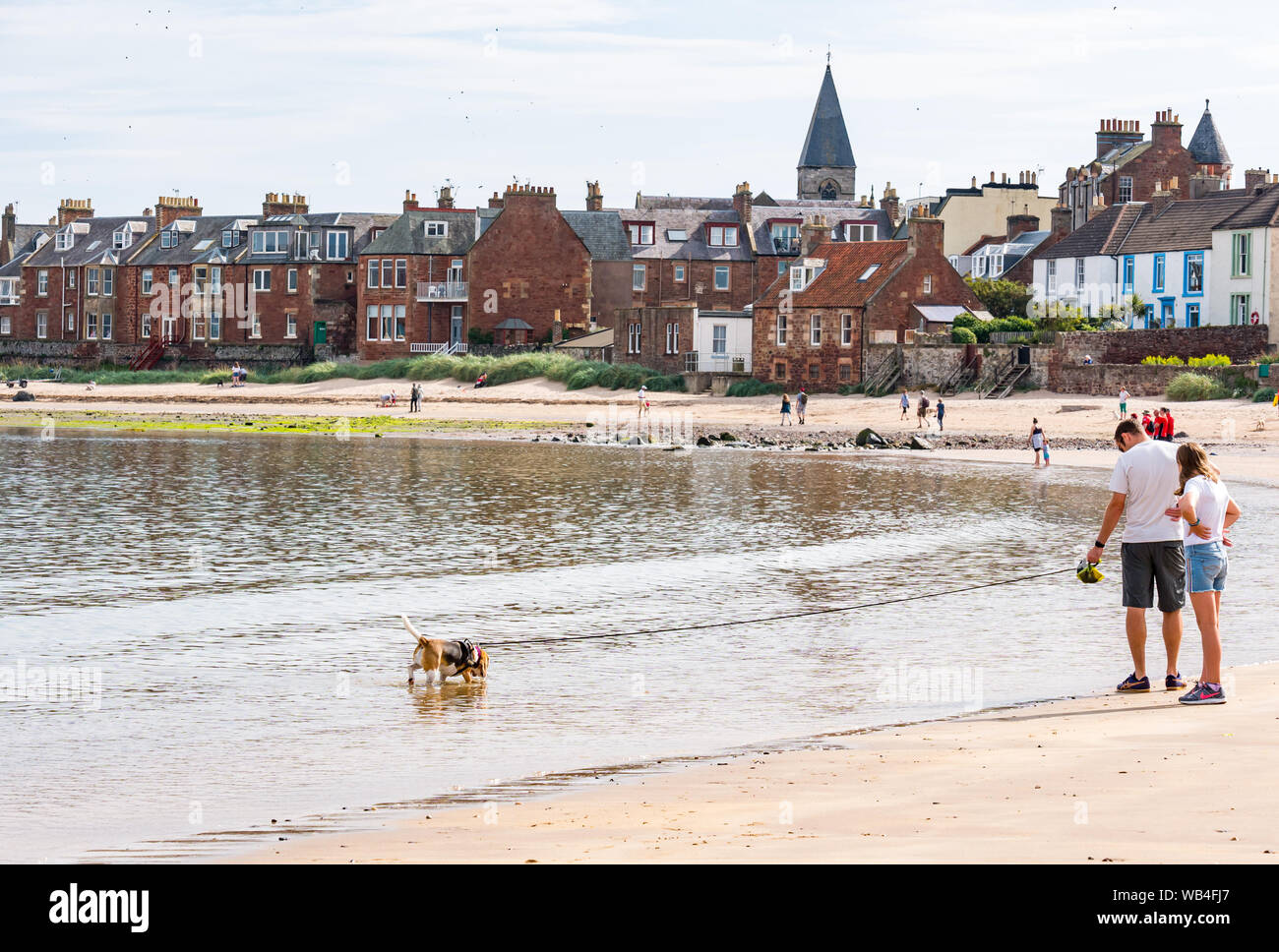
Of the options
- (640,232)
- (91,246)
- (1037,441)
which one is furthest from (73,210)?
(1037,441)

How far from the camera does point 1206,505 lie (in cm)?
1102

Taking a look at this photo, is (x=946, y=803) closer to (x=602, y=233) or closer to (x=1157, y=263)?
(x=1157, y=263)

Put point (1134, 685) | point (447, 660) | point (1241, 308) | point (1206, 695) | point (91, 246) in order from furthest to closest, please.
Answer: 1. point (91, 246)
2. point (1241, 308)
3. point (447, 660)
4. point (1134, 685)
5. point (1206, 695)

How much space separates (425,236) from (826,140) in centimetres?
4343

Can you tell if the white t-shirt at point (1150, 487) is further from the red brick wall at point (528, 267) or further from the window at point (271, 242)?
the window at point (271, 242)

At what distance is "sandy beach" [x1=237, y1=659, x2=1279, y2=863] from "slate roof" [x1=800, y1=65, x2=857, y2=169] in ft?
350

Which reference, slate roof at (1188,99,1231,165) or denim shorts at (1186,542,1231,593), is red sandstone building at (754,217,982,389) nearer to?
slate roof at (1188,99,1231,165)

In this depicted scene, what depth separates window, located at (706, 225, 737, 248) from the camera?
8388 cm

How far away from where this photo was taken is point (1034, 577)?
810 inches

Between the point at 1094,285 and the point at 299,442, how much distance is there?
41535mm

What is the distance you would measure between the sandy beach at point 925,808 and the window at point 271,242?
81996 mm

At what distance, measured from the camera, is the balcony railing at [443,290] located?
81.0 metres
